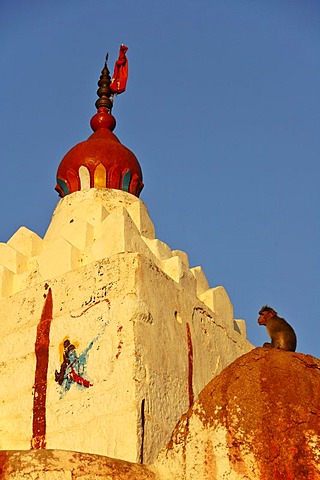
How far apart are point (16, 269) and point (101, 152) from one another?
7.97ft

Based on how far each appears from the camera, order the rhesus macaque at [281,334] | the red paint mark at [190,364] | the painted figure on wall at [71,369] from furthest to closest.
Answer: the red paint mark at [190,364] < the painted figure on wall at [71,369] < the rhesus macaque at [281,334]

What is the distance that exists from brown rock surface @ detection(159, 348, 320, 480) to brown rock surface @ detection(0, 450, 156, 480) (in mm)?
360

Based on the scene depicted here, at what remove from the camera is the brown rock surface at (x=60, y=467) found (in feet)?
17.7

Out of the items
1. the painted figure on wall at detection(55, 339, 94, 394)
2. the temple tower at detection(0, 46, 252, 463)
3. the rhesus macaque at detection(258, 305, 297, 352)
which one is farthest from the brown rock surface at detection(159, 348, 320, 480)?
the painted figure on wall at detection(55, 339, 94, 394)

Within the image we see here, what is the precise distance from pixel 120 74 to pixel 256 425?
32.6 feet

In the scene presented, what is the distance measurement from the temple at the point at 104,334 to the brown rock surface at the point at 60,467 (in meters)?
2.65

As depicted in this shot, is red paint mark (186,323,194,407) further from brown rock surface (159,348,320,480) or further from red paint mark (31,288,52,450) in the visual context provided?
brown rock surface (159,348,320,480)

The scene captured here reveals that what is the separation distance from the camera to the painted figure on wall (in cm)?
967

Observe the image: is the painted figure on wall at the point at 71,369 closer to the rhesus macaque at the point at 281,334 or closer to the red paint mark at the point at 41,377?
the red paint mark at the point at 41,377

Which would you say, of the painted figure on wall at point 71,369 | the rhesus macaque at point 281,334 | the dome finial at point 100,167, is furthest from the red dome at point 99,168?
the rhesus macaque at point 281,334

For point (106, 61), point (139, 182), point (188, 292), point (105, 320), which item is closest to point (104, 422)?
point (105, 320)

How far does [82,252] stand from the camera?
433 inches

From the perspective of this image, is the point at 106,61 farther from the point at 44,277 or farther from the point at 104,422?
the point at 104,422

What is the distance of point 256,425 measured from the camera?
5.48 meters
